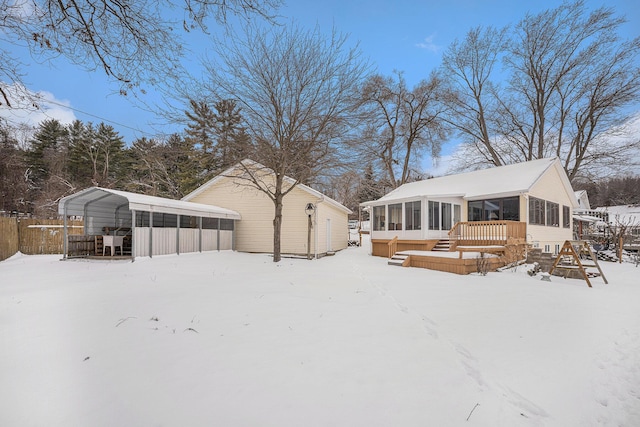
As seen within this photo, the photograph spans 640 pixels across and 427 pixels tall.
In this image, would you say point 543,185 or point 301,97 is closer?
point 301,97

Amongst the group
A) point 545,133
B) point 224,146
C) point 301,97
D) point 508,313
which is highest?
point 545,133

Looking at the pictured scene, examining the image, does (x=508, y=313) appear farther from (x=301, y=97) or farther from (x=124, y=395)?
(x=301, y=97)

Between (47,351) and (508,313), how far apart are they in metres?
6.14

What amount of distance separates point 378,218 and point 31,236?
1688cm

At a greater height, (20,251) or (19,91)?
(19,91)

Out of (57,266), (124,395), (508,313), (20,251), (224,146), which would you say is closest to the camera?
(124,395)

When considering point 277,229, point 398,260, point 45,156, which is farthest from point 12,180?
point 398,260

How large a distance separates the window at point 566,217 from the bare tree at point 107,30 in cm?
2001

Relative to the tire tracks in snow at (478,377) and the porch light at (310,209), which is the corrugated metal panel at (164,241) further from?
the tire tracks in snow at (478,377)

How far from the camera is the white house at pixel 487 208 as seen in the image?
45.1 feet

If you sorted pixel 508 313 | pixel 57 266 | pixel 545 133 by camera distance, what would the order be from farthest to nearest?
pixel 545 133
pixel 57 266
pixel 508 313

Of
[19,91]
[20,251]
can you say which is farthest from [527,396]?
[20,251]

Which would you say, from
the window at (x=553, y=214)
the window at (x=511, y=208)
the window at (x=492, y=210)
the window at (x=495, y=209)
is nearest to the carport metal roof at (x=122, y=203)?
the window at (x=495, y=209)

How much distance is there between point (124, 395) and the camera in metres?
2.24
